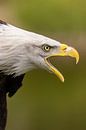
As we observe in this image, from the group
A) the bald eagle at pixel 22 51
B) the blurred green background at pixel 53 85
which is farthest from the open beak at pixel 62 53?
the blurred green background at pixel 53 85

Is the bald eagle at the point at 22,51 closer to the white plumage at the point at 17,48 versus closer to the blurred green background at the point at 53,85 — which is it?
the white plumage at the point at 17,48

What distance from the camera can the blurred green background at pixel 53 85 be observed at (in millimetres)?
6109

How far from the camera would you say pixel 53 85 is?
6.55m

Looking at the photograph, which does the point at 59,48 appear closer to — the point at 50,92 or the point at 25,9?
the point at 50,92

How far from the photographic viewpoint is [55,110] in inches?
249

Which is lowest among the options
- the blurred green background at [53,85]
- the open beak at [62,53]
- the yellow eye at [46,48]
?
the blurred green background at [53,85]

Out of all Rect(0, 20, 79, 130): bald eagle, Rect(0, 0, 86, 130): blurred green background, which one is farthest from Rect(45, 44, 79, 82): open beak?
Rect(0, 0, 86, 130): blurred green background

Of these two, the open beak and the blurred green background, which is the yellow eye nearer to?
the open beak

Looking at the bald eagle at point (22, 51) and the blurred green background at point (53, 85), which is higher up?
the bald eagle at point (22, 51)

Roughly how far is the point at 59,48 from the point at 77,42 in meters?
3.53

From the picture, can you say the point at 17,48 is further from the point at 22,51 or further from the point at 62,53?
the point at 62,53

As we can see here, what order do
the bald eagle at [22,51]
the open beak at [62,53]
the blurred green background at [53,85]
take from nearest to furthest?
1. the bald eagle at [22,51]
2. the open beak at [62,53]
3. the blurred green background at [53,85]

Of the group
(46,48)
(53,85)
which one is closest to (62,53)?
(46,48)

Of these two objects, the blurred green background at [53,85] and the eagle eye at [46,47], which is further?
the blurred green background at [53,85]
